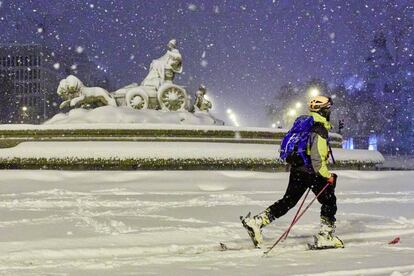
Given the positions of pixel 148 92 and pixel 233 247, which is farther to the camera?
pixel 148 92

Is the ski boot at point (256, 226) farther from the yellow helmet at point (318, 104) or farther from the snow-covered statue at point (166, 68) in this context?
the snow-covered statue at point (166, 68)

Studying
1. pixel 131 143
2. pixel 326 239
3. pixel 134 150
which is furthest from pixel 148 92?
pixel 326 239

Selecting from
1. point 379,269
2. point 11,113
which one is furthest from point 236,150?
point 11,113

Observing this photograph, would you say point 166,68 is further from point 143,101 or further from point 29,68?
point 29,68

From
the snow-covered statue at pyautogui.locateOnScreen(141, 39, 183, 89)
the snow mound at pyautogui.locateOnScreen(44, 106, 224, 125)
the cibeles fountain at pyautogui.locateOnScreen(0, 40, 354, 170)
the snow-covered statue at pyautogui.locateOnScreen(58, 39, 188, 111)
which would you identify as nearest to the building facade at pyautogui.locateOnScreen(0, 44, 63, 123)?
the snow-covered statue at pyautogui.locateOnScreen(141, 39, 183, 89)

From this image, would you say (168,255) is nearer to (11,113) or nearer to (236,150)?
(236,150)

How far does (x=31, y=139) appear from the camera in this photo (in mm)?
14531

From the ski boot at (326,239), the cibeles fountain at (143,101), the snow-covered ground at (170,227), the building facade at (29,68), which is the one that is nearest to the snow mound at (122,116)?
the cibeles fountain at (143,101)

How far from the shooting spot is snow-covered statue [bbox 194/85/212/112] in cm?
2120

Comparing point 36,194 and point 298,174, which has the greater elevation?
point 298,174

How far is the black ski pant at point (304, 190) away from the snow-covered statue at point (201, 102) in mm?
15588

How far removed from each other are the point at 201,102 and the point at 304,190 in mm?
15894

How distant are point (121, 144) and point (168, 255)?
8.21m

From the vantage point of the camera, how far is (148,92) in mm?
19656
